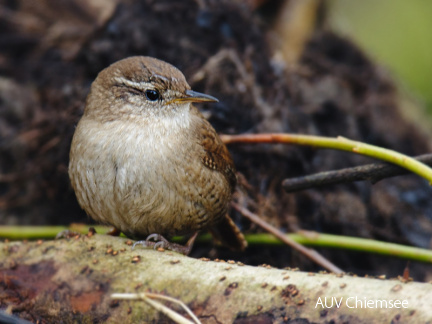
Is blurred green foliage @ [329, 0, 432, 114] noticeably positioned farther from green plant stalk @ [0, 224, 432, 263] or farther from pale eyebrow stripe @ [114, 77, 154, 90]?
pale eyebrow stripe @ [114, 77, 154, 90]

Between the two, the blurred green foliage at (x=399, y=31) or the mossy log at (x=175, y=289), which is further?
the blurred green foliage at (x=399, y=31)

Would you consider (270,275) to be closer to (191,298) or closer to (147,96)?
(191,298)

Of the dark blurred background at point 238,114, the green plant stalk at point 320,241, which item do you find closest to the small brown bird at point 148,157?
the green plant stalk at point 320,241

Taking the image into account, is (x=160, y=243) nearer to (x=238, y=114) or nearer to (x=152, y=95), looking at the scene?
(x=152, y=95)

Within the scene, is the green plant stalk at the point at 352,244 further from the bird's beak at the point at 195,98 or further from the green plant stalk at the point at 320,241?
the bird's beak at the point at 195,98

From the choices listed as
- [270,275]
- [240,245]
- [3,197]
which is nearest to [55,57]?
[3,197]

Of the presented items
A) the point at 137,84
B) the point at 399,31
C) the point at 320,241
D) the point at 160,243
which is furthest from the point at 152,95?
the point at 399,31
